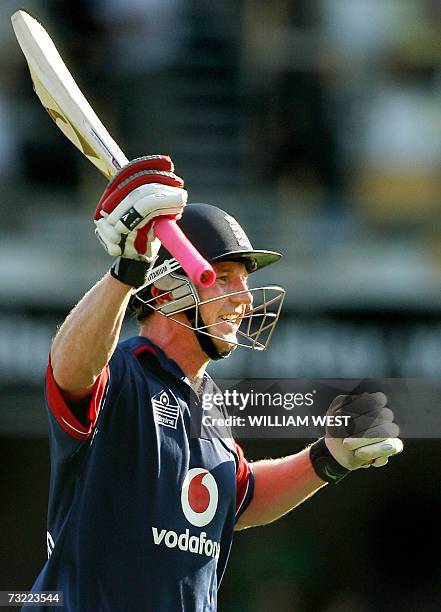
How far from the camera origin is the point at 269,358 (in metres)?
2.67

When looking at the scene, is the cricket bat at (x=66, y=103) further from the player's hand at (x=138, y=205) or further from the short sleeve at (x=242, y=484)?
the short sleeve at (x=242, y=484)

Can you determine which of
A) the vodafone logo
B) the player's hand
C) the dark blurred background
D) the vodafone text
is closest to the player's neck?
the vodafone logo

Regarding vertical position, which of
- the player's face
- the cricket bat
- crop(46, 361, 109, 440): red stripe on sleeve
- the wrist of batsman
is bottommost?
crop(46, 361, 109, 440): red stripe on sleeve

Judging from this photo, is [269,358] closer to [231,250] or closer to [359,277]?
[359,277]

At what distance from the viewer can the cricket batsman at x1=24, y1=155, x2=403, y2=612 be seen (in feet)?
5.68

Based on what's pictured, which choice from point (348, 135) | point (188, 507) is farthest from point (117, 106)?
point (188, 507)

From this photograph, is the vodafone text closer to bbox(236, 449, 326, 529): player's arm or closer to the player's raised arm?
bbox(236, 449, 326, 529): player's arm

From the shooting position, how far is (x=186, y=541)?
6.68ft

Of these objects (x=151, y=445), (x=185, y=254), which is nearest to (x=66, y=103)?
(x=185, y=254)

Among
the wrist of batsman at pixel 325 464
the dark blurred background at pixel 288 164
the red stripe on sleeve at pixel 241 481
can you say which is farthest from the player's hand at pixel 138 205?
the dark blurred background at pixel 288 164

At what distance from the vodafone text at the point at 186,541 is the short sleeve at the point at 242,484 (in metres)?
0.18

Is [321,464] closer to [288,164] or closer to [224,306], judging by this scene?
[224,306]

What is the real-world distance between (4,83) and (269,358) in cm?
102

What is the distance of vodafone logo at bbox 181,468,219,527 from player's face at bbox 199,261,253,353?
0.25 meters
